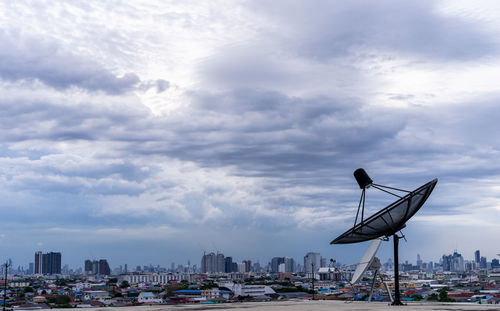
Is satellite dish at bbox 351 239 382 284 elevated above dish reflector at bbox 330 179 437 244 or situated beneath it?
situated beneath

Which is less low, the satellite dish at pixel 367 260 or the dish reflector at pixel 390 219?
the dish reflector at pixel 390 219

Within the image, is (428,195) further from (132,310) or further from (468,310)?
(132,310)

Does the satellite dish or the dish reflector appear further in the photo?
the satellite dish

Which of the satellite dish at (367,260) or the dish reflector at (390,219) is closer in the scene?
the dish reflector at (390,219)

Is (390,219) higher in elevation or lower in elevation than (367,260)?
higher
